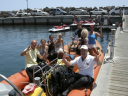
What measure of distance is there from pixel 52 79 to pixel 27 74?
0.85 meters

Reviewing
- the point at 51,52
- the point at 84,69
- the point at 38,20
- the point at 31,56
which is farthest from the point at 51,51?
the point at 38,20

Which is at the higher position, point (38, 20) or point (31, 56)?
point (38, 20)

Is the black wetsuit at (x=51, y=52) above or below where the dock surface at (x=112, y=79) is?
above

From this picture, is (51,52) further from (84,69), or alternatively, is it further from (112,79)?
(112,79)

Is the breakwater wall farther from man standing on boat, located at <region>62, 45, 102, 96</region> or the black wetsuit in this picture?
man standing on boat, located at <region>62, 45, 102, 96</region>

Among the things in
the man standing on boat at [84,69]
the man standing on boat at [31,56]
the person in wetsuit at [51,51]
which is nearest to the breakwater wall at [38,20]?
the person in wetsuit at [51,51]

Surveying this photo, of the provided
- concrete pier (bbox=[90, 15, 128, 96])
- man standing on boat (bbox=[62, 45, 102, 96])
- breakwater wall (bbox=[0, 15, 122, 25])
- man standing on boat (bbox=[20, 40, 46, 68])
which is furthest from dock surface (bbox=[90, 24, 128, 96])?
breakwater wall (bbox=[0, 15, 122, 25])

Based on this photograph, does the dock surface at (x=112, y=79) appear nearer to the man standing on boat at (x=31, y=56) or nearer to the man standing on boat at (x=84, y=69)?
the man standing on boat at (x=84, y=69)

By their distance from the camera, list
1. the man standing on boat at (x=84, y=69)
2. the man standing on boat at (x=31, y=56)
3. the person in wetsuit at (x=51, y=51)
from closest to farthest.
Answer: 1. the man standing on boat at (x=84, y=69)
2. the man standing on boat at (x=31, y=56)
3. the person in wetsuit at (x=51, y=51)

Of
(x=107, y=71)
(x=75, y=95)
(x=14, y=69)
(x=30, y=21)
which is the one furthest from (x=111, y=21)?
(x=75, y=95)

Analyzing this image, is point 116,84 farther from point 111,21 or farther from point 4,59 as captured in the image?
point 111,21

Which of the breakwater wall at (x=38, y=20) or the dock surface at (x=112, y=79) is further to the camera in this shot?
the breakwater wall at (x=38, y=20)

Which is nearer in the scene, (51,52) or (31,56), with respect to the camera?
(31,56)

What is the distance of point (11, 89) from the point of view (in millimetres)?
2746
